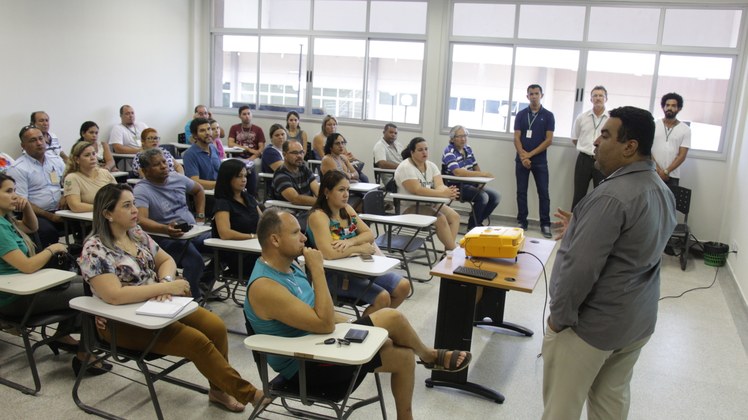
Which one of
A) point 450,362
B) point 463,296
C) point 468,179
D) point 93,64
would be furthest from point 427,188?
point 93,64

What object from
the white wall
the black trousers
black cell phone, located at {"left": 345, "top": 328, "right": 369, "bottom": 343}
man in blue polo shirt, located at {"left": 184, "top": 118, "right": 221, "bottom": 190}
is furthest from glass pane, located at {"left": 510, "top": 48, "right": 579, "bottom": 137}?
black cell phone, located at {"left": 345, "top": 328, "right": 369, "bottom": 343}

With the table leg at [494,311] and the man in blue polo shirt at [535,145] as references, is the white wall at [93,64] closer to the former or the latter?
the man in blue polo shirt at [535,145]

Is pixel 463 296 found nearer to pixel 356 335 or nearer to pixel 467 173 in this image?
pixel 356 335

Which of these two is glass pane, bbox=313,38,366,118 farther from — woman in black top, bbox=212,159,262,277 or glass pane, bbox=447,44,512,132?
woman in black top, bbox=212,159,262,277

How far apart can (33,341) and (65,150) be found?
155 inches

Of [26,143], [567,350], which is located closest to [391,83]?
[26,143]

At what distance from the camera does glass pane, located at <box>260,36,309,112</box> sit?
845cm

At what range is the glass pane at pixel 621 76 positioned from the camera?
6992 millimetres

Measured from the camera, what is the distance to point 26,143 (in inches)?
182

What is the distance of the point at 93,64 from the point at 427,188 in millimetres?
4495

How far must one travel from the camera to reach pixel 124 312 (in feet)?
8.09

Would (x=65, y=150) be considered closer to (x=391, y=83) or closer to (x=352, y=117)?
(x=352, y=117)

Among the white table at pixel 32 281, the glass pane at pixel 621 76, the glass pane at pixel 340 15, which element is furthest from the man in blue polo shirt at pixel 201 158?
the glass pane at pixel 621 76

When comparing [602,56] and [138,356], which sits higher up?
[602,56]
